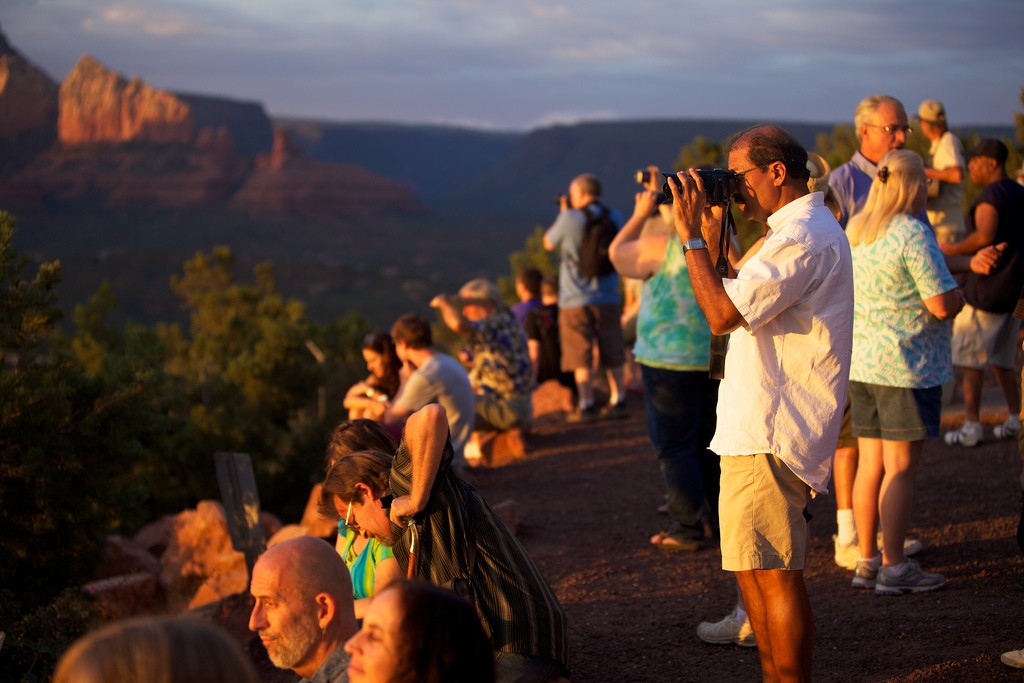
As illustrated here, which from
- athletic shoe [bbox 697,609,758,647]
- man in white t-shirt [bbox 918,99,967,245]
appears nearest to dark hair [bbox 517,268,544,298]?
man in white t-shirt [bbox 918,99,967,245]

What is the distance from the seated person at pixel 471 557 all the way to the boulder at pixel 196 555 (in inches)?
209

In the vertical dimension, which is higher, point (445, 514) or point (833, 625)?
point (445, 514)

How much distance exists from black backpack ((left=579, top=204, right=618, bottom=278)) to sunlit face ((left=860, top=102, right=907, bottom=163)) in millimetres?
3305

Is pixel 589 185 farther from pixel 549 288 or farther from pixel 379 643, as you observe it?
pixel 379 643

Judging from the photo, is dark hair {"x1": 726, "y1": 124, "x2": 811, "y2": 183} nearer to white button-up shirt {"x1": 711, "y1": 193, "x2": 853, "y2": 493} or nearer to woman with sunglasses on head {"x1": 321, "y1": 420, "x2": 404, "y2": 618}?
white button-up shirt {"x1": 711, "y1": 193, "x2": 853, "y2": 493}

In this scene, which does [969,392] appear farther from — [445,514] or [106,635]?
[106,635]

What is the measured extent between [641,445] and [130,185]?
96.9 meters

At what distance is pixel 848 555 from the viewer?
4.92 meters

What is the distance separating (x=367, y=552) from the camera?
3781mm

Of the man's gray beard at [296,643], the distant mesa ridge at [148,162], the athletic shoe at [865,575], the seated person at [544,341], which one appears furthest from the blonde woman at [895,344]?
the distant mesa ridge at [148,162]

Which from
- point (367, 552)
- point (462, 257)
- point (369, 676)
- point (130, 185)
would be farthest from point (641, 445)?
point (130, 185)

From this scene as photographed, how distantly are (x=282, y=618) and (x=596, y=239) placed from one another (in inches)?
238

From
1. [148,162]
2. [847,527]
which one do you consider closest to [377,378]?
[847,527]

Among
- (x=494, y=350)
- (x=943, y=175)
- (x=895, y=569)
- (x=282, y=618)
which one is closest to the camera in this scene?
(x=282, y=618)
